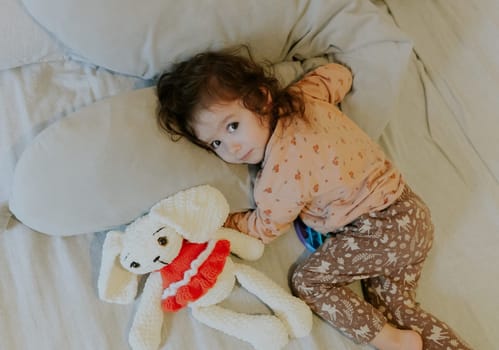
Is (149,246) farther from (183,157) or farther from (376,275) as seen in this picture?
(376,275)

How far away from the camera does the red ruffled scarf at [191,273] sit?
0.91 metres

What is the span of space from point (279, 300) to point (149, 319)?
9.1 inches

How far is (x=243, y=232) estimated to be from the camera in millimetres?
1026

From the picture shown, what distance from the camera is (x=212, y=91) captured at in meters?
0.92

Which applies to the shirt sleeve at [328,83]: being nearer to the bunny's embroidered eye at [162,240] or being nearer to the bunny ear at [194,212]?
the bunny ear at [194,212]

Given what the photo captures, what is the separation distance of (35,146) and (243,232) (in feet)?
1.32

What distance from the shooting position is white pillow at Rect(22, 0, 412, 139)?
37.0 inches

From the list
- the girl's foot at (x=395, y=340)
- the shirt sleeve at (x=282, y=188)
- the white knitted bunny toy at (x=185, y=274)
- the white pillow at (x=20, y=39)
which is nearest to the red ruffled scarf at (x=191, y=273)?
the white knitted bunny toy at (x=185, y=274)

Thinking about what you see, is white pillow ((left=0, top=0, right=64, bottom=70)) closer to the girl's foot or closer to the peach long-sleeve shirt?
the peach long-sleeve shirt

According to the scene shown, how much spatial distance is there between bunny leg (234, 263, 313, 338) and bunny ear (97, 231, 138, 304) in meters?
0.19

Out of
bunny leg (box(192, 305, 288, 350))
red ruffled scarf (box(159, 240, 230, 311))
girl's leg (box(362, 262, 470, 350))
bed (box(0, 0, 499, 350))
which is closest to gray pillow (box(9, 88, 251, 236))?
bed (box(0, 0, 499, 350))

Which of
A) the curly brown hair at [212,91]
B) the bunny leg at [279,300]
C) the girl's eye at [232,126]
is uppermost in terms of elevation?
the curly brown hair at [212,91]

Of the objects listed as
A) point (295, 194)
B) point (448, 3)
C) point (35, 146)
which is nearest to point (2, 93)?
point (35, 146)

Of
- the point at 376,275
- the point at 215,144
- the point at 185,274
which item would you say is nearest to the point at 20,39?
the point at 215,144
